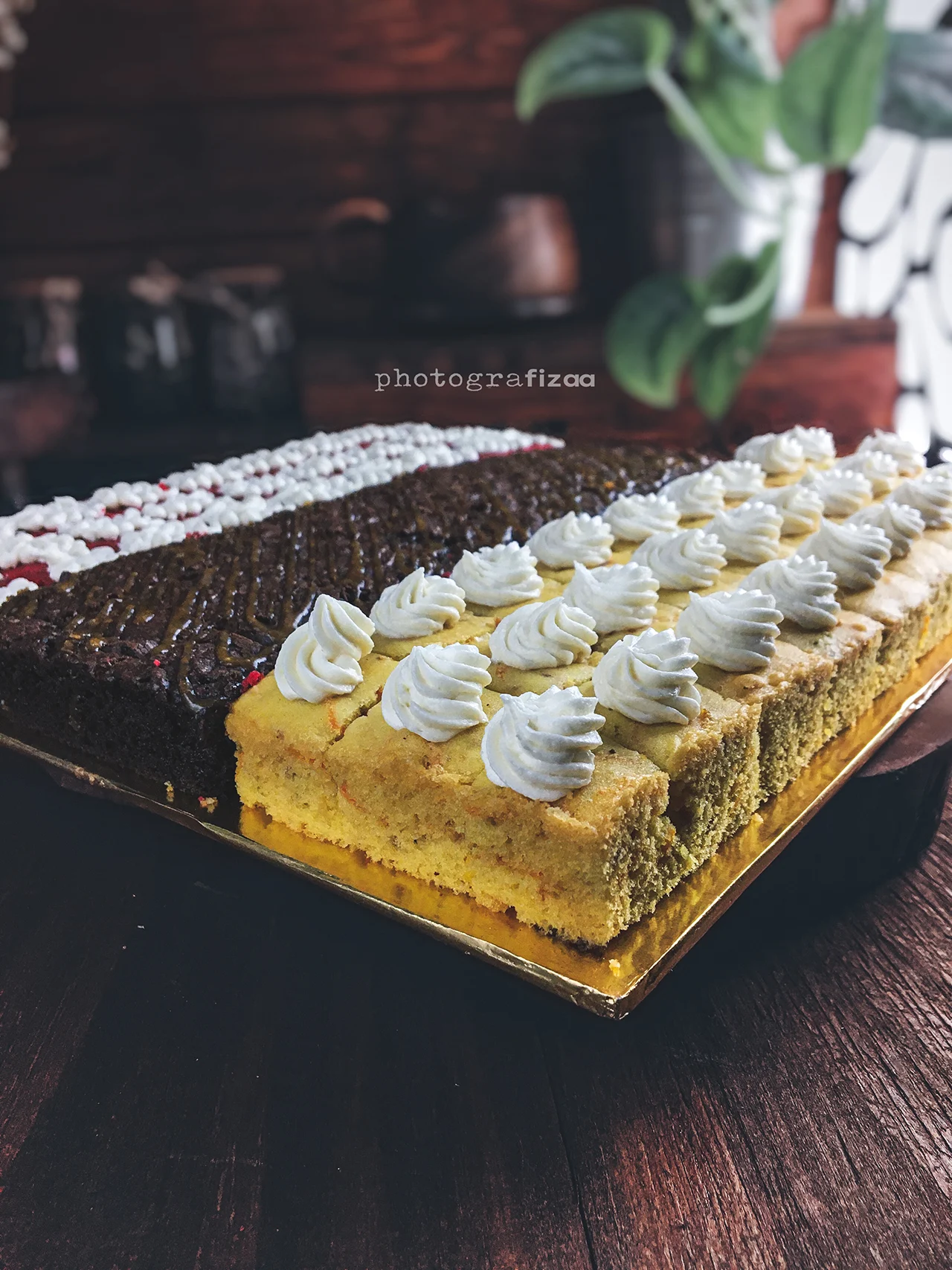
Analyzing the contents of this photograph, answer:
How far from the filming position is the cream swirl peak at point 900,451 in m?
2.68

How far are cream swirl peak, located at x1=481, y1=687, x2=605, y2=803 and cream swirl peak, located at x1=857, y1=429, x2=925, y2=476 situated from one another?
1741 mm

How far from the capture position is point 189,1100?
1.13 metres

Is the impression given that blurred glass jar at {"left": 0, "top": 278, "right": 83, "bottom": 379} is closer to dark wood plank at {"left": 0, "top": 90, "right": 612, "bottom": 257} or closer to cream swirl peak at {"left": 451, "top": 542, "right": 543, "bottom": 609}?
dark wood plank at {"left": 0, "top": 90, "right": 612, "bottom": 257}

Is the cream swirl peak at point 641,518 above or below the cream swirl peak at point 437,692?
below

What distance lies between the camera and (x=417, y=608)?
1.69 m

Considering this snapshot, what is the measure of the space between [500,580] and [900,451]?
1.43 metres

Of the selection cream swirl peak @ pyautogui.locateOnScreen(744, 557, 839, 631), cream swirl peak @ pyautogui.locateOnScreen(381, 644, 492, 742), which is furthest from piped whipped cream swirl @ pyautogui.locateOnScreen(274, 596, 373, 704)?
cream swirl peak @ pyautogui.locateOnScreen(744, 557, 839, 631)

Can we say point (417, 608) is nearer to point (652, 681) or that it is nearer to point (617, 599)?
point (617, 599)

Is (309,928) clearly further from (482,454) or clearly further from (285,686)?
(482,454)

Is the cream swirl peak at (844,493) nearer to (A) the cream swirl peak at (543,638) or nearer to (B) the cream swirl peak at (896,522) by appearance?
(B) the cream swirl peak at (896,522)

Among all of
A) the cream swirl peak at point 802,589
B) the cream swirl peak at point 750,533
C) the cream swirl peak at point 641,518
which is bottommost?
the cream swirl peak at point 641,518

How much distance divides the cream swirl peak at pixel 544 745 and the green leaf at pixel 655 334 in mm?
2593

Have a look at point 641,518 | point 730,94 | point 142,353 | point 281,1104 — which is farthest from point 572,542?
point 142,353

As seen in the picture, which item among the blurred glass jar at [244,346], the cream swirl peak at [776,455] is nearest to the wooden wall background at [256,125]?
the blurred glass jar at [244,346]
